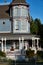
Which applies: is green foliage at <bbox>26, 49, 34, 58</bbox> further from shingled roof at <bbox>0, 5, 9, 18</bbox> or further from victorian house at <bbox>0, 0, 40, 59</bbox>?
shingled roof at <bbox>0, 5, 9, 18</bbox>

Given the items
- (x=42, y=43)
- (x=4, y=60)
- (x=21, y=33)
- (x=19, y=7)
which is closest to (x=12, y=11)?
(x=19, y=7)

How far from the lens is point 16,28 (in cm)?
5200

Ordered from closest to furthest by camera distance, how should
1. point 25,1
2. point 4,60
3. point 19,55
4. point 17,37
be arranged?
1. point 4,60
2. point 19,55
3. point 17,37
4. point 25,1

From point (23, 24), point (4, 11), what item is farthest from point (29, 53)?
point (4, 11)

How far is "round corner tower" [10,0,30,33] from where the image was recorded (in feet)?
171

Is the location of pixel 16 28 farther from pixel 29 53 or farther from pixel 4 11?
pixel 29 53

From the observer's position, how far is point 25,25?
52312mm

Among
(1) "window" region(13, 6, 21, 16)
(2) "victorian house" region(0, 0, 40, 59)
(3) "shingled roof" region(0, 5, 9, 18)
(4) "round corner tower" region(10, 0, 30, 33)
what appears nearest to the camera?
(2) "victorian house" region(0, 0, 40, 59)

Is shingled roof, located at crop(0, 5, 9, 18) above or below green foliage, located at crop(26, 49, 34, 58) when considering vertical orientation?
above

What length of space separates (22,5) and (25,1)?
46.5 inches

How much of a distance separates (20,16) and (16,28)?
2554 millimetres

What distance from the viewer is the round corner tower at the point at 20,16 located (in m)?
52.1

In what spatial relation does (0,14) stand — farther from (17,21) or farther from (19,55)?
(19,55)

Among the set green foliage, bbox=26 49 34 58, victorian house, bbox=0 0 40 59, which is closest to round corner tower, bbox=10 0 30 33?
victorian house, bbox=0 0 40 59
